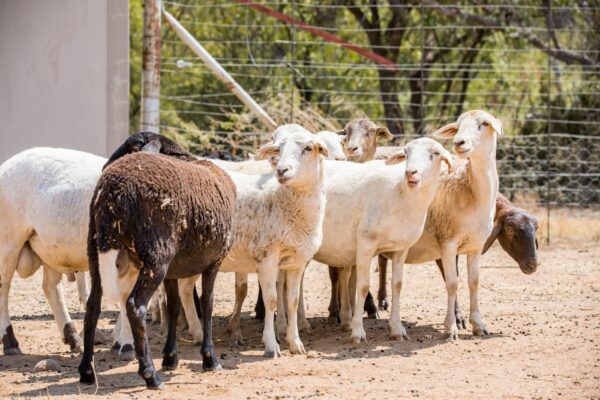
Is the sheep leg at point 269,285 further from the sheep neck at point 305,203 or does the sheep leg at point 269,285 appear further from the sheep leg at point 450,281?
the sheep leg at point 450,281

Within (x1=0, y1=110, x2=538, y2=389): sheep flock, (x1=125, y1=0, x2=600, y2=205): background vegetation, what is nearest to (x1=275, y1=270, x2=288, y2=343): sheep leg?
(x1=0, y1=110, x2=538, y2=389): sheep flock

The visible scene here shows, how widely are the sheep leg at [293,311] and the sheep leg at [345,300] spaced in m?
1.26

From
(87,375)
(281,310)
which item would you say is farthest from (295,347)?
(87,375)

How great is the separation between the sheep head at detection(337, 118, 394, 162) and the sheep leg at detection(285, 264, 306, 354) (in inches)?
113

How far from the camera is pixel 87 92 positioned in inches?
532

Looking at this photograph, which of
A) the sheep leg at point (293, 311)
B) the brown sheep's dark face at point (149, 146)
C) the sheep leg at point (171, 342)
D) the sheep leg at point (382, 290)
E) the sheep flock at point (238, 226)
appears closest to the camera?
the sheep flock at point (238, 226)

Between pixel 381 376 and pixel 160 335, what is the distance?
8.85 feet

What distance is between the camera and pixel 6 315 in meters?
8.94

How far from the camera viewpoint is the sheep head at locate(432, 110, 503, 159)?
9.56m

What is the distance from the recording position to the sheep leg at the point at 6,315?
881 cm

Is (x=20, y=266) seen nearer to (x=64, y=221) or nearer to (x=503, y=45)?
(x=64, y=221)

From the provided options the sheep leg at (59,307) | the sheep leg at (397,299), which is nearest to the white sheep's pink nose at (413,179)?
the sheep leg at (397,299)

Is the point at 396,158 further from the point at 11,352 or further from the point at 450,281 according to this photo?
the point at 11,352

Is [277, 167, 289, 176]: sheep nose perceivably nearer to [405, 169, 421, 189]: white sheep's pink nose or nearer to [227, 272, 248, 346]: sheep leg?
[405, 169, 421, 189]: white sheep's pink nose
